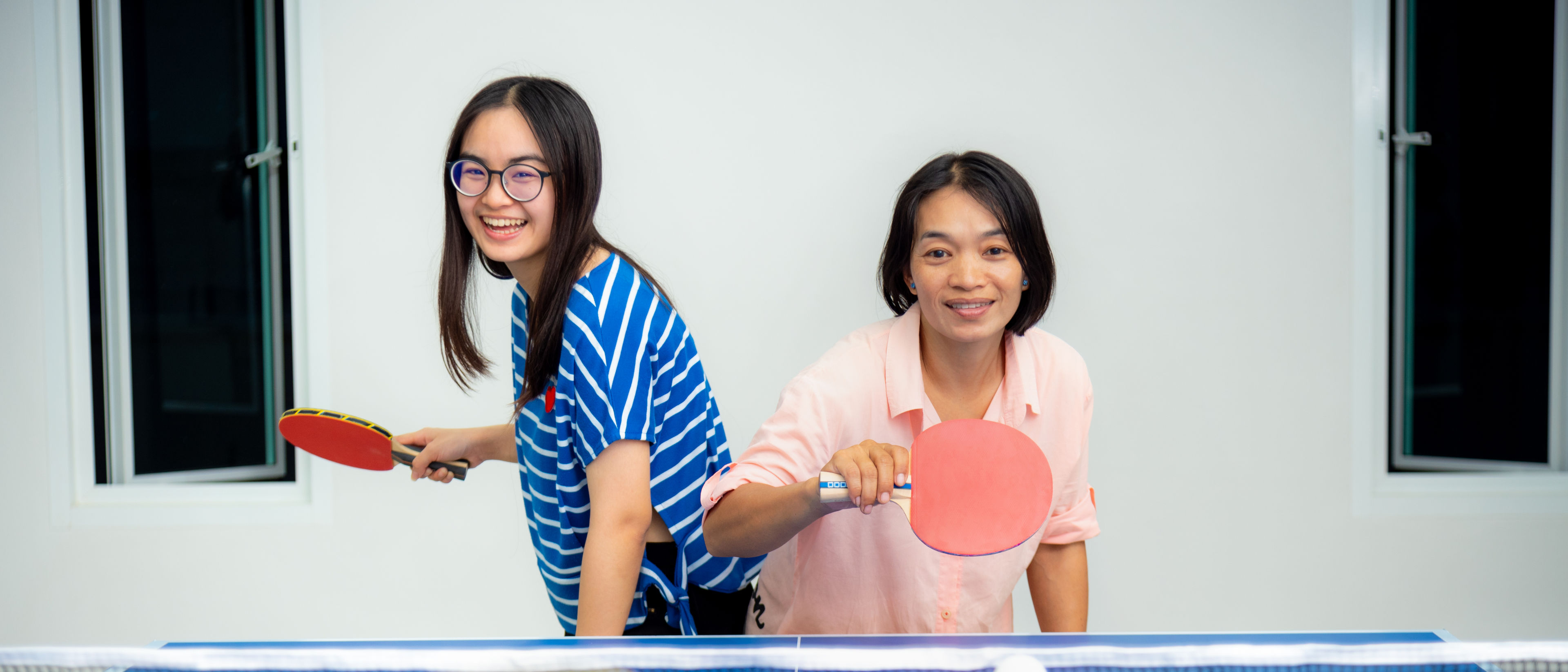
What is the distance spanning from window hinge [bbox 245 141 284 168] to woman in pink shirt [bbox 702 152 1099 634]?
225cm

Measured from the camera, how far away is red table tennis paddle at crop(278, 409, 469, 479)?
5.48ft

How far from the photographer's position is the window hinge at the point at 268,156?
2.72 meters

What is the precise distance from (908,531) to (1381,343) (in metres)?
2.13

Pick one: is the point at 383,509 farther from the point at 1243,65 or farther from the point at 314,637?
the point at 1243,65

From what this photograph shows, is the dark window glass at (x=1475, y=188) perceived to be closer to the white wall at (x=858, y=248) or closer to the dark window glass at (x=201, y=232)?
the white wall at (x=858, y=248)

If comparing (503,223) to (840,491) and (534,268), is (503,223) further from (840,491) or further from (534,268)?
(840,491)

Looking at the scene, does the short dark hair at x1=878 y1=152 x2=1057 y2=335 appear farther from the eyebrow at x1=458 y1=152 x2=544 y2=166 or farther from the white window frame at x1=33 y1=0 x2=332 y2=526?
the white window frame at x1=33 y1=0 x2=332 y2=526

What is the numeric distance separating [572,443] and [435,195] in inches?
66.9

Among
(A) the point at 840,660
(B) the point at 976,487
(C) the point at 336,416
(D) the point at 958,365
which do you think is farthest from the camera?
(C) the point at 336,416

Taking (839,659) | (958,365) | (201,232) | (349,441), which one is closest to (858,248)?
(958,365)

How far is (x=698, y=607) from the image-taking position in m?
1.35

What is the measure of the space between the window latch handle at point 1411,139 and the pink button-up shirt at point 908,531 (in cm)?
201

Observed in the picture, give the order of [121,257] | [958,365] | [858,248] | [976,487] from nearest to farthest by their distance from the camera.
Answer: [976,487], [958,365], [858,248], [121,257]

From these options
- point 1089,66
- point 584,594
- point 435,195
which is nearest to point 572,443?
point 584,594
